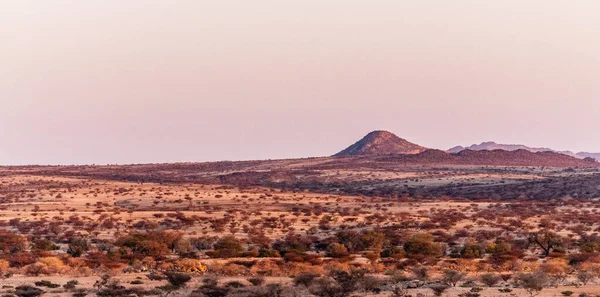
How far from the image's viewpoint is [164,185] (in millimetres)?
123625

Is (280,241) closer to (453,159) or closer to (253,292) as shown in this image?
(253,292)

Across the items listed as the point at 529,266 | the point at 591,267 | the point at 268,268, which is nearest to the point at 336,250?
the point at 268,268

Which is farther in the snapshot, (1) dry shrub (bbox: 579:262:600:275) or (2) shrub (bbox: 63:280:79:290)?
(1) dry shrub (bbox: 579:262:600:275)

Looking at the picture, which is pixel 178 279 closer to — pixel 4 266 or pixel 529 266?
pixel 4 266

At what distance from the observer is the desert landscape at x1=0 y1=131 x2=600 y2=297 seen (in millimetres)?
32531

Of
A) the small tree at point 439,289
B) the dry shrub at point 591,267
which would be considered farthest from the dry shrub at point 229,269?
the dry shrub at point 591,267

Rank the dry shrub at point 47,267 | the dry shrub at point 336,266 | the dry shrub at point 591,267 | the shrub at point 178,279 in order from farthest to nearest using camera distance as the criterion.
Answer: the dry shrub at point 47,267
the dry shrub at point 336,266
the dry shrub at point 591,267
the shrub at point 178,279

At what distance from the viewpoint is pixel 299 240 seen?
50219 mm

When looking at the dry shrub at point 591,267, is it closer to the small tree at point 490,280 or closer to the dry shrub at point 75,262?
the small tree at point 490,280

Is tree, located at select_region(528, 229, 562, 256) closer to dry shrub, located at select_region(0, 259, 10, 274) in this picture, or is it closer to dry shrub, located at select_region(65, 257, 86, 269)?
dry shrub, located at select_region(65, 257, 86, 269)

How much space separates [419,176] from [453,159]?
50.3m

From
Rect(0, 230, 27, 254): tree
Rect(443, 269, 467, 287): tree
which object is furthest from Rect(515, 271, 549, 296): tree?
Rect(0, 230, 27, 254): tree

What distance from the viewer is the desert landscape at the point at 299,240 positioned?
32.5m

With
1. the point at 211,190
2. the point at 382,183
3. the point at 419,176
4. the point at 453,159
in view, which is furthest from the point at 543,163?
the point at 211,190
